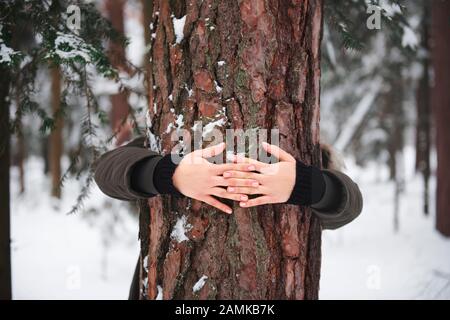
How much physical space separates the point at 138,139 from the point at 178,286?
976 millimetres

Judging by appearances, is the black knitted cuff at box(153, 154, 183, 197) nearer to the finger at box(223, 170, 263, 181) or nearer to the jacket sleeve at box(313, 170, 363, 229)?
the finger at box(223, 170, 263, 181)

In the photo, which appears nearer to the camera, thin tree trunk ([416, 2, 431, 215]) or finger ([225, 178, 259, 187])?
finger ([225, 178, 259, 187])

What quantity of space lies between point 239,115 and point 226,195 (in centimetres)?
41

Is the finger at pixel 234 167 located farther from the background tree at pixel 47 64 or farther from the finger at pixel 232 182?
the background tree at pixel 47 64

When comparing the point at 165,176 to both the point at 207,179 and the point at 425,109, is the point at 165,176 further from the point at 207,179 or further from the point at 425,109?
the point at 425,109

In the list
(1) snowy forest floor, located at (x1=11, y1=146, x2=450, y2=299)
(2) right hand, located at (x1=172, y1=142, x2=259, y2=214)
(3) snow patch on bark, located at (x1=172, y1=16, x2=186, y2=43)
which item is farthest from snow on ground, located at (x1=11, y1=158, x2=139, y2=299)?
(3) snow patch on bark, located at (x1=172, y1=16, x2=186, y2=43)

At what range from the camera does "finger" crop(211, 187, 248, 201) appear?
1763mm

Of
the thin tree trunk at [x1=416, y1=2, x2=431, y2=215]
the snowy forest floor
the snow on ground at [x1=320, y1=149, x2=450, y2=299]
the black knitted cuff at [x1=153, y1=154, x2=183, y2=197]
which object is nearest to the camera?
the black knitted cuff at [x1=153, y1=154, x2=183, y2=197]

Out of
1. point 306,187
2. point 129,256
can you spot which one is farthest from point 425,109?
point 306,187

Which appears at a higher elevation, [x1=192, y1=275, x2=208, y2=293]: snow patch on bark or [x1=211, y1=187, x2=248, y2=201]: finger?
[x1=211, y1=187, x2=248, y2=201]: finger

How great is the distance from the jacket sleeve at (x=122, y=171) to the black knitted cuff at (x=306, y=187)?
2.24 feet

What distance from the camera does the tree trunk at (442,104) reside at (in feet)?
26.7

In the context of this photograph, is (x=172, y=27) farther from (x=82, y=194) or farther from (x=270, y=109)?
(x=82, y=194)
